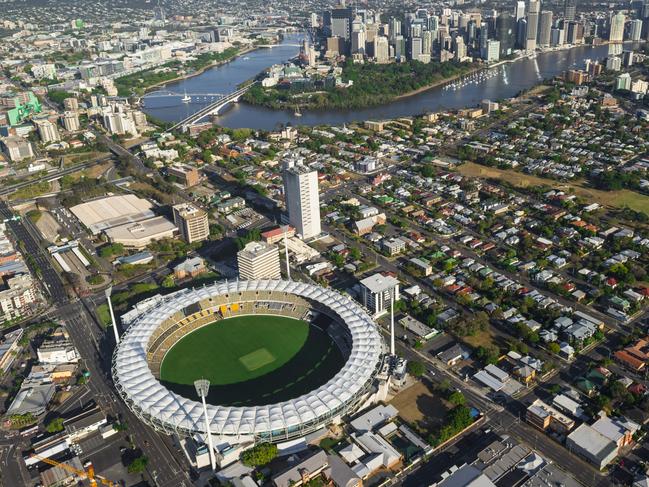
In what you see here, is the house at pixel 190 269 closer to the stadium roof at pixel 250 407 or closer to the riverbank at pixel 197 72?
the stadium roof at pixel 250 407

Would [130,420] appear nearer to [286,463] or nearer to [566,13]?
[286,463]

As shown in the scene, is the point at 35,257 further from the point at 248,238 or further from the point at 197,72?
the point at 197,72

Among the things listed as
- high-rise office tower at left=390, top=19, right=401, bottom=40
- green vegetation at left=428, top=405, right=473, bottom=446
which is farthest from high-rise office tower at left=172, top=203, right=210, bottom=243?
high-rise office tower at left=390, top=19, right=401, bottom=40

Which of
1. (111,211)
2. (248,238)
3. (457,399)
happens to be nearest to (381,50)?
(111,211)

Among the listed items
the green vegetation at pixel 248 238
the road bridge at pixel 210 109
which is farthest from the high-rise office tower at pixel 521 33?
the green vegetation at pixel 248 238

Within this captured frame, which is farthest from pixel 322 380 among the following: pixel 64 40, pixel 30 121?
pixel 64 40

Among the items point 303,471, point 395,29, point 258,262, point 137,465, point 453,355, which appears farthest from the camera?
point 395,29

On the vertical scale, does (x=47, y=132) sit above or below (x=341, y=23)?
below
